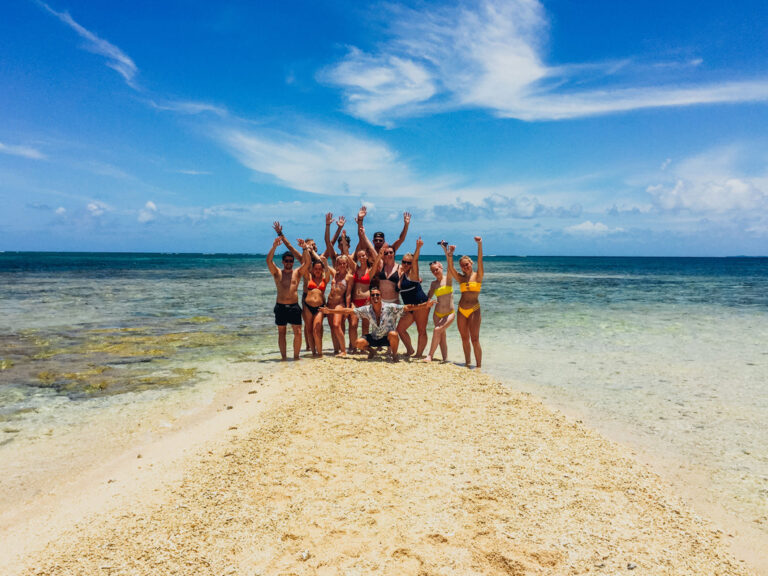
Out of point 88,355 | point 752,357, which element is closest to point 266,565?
point 88,355

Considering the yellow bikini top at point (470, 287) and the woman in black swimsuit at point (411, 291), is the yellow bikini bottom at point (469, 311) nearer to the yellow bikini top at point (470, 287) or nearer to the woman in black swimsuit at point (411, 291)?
the yellow bikini top at point (470, 287)

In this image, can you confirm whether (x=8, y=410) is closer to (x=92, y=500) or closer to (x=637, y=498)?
(x=92, y=500)

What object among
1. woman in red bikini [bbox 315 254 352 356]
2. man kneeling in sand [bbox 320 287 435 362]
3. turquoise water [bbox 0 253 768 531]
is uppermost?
woman in red bikini [bbox 315 254 352 356]

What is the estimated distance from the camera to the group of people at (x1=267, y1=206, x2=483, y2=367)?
9.08m

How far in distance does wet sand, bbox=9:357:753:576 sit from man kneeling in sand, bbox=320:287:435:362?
9.89 ft

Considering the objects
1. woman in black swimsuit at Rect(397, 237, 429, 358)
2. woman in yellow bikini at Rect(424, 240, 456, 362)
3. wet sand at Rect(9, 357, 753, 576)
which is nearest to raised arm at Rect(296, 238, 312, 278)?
woman in black swimsuit at Rect(397, 237, 429, 358)

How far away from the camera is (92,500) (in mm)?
4234

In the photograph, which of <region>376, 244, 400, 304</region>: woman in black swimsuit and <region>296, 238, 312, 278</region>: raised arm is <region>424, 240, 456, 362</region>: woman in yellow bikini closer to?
<region>376, 244, 400, 304</region>: woman in black swimsuit

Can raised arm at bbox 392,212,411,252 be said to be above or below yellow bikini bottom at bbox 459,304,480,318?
above

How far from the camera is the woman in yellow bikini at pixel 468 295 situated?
8712mm

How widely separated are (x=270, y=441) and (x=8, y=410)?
4327 millimetres

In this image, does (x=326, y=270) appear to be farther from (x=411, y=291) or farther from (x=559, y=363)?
(x=559, y=363)

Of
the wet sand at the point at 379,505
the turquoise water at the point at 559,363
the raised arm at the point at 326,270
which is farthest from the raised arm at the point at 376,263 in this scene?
the wet sand at the point at 379,505

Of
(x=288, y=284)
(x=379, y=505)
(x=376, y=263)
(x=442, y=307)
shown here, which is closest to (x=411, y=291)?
(x=442, y=307)
